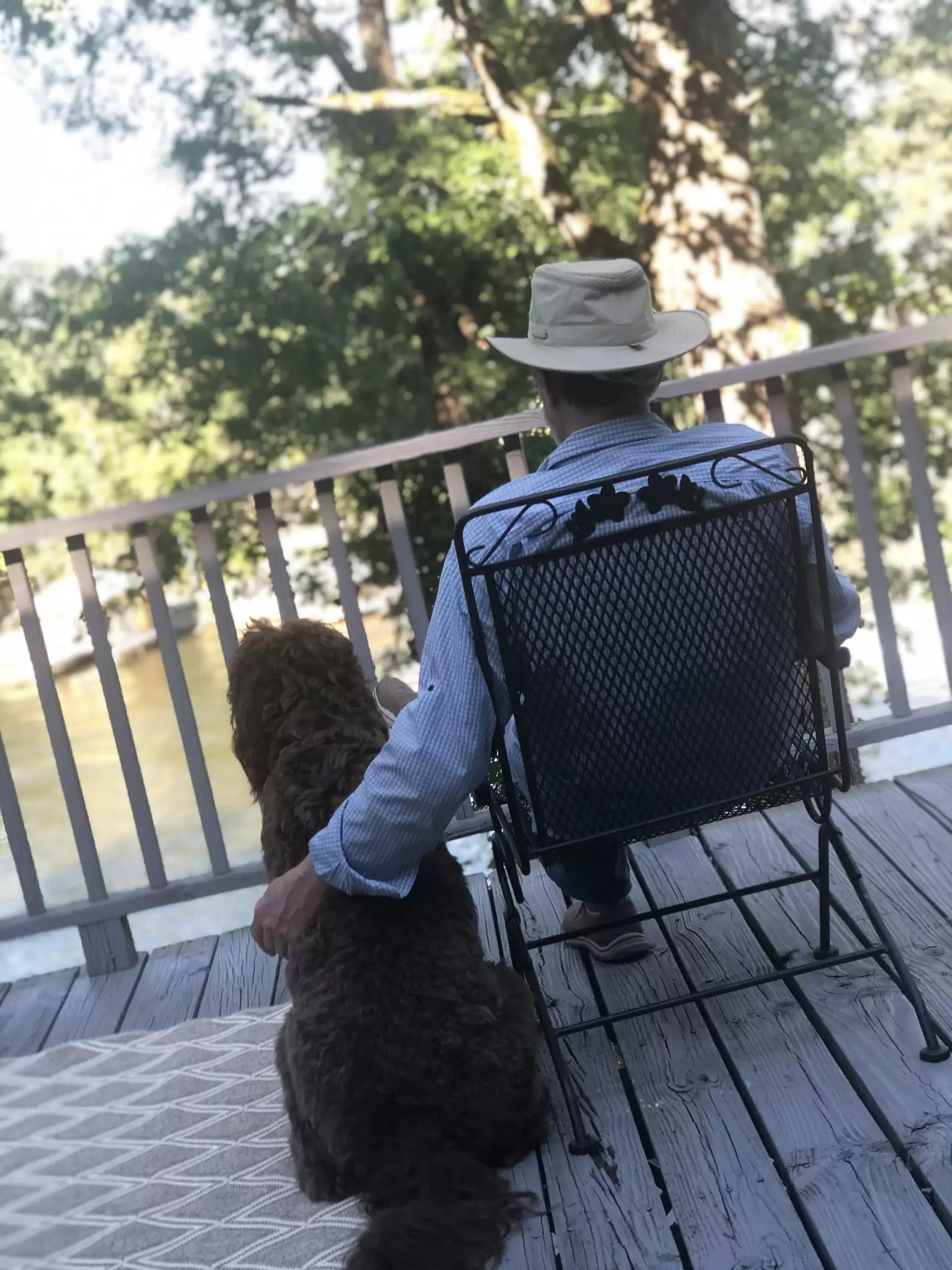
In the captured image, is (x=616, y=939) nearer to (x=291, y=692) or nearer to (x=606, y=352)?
(x=291, y=692)

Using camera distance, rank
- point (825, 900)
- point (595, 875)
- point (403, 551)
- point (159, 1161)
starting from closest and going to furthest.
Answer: point (159, 1161), point (825, 900), point (595, 875), point (403, 551)

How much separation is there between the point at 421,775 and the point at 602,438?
567mm

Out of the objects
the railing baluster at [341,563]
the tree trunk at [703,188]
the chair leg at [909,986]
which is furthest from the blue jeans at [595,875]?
the tree trunk at [703,188]

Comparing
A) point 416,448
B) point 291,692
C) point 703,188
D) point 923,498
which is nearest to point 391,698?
point 291,692

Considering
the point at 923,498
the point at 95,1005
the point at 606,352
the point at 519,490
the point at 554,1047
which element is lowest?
the point at 95,1005

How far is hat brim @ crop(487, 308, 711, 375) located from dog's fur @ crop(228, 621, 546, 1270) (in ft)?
1.74

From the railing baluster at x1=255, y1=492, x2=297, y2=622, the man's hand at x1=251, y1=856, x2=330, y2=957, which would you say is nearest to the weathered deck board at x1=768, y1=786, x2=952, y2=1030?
the man's hand at x1=251, y1=856, x2=330, y2=957

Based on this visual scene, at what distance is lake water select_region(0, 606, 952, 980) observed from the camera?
30.2ft

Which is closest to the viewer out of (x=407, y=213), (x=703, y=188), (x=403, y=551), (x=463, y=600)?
(x=463, y=600)

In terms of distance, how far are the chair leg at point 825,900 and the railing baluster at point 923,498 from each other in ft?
3.51

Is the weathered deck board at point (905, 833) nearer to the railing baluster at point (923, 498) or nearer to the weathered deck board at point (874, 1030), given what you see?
the weathered deck board at point (874, 1030)

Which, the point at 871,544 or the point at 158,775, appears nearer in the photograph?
the point at 871,544

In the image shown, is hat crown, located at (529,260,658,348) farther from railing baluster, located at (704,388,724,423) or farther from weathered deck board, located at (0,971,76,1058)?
weathered deck board, located at (0,971,76,1058)

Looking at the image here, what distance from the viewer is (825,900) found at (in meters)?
2.22
